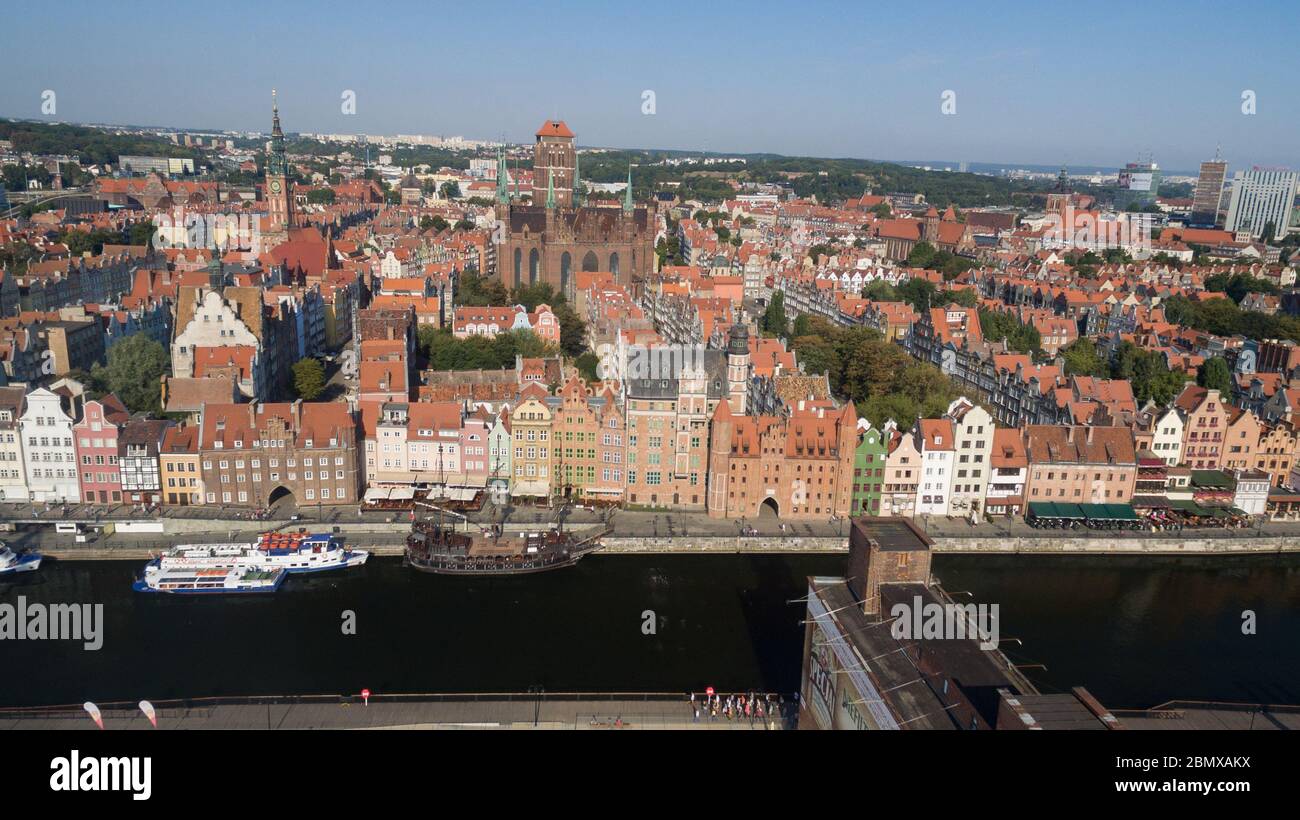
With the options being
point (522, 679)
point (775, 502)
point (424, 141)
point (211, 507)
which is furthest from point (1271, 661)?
point (424, 141)

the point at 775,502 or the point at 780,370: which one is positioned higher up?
the point at 780,370

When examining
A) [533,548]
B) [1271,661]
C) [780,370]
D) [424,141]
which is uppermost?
[424,141]

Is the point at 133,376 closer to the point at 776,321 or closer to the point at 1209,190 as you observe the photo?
the point at 776,321

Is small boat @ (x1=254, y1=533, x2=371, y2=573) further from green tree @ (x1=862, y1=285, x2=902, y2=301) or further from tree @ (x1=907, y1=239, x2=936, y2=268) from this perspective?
tree @ (x1=907, y1=239, x2=936, y2=268)

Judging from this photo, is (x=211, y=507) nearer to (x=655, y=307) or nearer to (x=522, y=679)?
(x=522, y=679)

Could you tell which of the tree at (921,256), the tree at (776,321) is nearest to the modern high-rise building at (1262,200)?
the tree at (921,256)

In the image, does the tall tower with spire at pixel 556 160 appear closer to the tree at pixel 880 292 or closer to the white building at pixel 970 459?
the tree at pixel 880 292

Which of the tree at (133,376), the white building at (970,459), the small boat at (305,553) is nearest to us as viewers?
the small boat at (305,553)

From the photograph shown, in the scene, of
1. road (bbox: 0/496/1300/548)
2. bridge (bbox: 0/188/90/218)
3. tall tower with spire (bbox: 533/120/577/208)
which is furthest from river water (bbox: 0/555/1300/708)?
bridge (bbox: 0/188/90/218)
